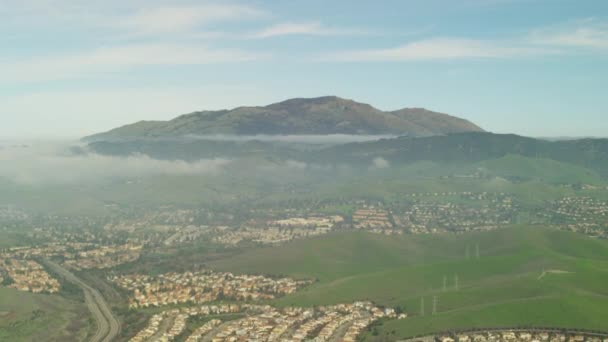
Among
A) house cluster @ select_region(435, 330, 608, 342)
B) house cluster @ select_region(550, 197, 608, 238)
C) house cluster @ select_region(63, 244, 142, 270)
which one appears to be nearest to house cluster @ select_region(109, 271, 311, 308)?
house cluster @ select_region(63, 244, 142, 270)

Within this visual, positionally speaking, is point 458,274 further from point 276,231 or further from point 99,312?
point 276,231

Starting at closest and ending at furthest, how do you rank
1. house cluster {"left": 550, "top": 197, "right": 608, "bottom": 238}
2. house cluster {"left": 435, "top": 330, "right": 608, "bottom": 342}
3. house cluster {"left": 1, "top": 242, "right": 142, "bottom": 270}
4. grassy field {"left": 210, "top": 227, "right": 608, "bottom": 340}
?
1. house cluster {"left": 435, "top": 330, "right": 608, "bottom": 342}
2. grassy field {"left": 210, "top": 227, "right": 608, "bottom": 340}
3. house cluster {"left": 1, "top": 242, "right": 142, "bottom": 270}
4. house cluster {"left": 550, "top": 197, "right": 608, "bottom": 238}

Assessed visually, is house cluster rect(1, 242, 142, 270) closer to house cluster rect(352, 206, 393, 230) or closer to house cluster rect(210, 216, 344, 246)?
house cluster rect(210, 216, 344, 246)

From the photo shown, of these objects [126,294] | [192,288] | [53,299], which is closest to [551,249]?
[192,288]

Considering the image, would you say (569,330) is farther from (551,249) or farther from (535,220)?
(535,220)

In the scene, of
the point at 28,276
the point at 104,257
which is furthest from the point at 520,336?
the point at 104,257

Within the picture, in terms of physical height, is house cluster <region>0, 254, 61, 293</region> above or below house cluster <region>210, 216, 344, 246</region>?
below

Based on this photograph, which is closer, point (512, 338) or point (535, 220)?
point (512, 338)
